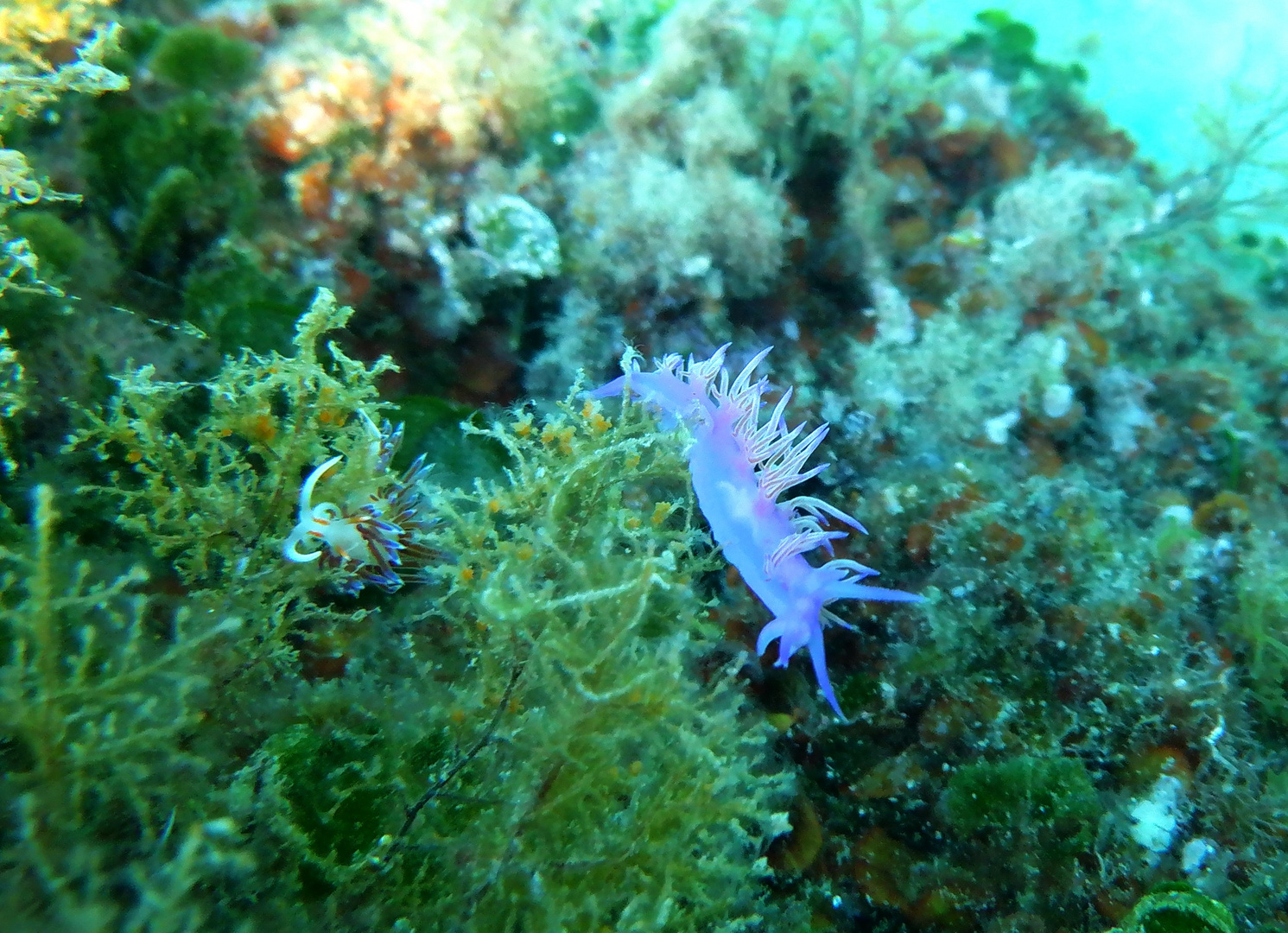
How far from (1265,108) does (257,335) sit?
21.9 feet

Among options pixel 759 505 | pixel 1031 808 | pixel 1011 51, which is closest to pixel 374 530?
pixel 759 505

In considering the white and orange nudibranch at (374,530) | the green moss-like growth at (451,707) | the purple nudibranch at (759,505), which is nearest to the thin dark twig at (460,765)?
the green moss-like growth at (451,707)

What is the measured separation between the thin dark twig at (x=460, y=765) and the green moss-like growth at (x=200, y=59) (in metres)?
3.23

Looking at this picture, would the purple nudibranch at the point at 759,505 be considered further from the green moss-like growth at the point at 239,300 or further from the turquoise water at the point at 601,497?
the green moss-like growth at the point at 239,300

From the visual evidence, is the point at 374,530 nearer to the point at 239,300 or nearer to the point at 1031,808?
the point at 239,300

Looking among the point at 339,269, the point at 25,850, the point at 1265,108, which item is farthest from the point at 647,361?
the point at 1265,108

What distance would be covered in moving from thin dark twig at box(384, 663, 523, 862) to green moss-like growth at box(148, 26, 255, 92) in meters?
3.23

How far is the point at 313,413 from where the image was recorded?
2242 mm

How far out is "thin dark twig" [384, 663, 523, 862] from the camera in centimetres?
184

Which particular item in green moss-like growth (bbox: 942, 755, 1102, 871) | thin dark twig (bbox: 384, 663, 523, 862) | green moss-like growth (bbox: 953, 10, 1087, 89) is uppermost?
green moss-like growth (bbox: 953, 10, 1087, 89)

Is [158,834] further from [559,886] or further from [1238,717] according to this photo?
[1238,717]

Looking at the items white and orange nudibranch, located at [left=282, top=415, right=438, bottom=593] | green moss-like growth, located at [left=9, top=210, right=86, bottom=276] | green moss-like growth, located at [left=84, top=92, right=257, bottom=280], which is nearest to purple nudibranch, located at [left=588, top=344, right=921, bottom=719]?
white and orange nudibranch, located at [left=282, top=415, right=438, bottom=593]

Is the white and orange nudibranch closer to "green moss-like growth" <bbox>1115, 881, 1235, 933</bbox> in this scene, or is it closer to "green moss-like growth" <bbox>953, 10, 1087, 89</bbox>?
"green moss-like growth" <bbox>1115, 881, 1235, 933</bbox>

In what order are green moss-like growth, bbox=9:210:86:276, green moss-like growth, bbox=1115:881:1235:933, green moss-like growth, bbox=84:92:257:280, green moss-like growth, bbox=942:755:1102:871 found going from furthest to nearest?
green moss-like growth, bbox=84:92:257:280 < green moss-like growth, bbox=9:210:86:276 < green moss-like growth, bbox=942:755:1102:871 < green moss-like growth, bbox=1115:881:1235:933
